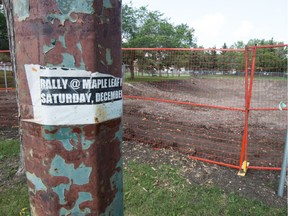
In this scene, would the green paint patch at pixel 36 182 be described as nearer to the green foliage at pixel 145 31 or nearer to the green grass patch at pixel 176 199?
the green grass patch at pixel 176 199

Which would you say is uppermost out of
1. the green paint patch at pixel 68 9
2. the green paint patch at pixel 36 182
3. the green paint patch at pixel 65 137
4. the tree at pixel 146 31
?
the tree at pixel 146 31

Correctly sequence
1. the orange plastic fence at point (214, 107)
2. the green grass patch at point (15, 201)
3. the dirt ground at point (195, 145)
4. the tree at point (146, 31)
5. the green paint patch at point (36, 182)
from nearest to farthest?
the green paint patch at point (36, 182), the green grass patch at point (15, 201), the dirt ground at point (195, 145), the orange plastic fence at point (214, 107), the tree at point (146, 31)

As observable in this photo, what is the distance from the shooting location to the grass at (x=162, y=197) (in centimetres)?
316

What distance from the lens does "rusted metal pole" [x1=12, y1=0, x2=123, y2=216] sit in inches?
A: 32.9

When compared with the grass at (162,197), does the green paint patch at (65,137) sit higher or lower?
higher

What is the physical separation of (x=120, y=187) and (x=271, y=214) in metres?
2.92

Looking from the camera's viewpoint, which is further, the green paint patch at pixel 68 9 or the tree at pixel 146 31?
the tree at pixel 146 31

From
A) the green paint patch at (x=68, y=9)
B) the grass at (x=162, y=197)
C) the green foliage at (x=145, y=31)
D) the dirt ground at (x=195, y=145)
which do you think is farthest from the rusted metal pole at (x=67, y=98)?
the green foliage at (x=145, y=31)

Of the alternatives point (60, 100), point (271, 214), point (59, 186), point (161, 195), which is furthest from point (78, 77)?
point (271, 214)

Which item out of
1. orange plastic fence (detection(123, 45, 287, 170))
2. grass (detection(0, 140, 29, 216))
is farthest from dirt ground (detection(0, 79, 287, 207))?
grass (detection(0, 140, 29, 216))

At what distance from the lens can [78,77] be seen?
85 centimetres

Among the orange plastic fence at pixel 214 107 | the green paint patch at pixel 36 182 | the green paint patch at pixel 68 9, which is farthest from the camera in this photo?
the orange plastic fence at pixel 214 107

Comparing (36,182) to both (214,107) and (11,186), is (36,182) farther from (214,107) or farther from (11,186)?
(214,107)

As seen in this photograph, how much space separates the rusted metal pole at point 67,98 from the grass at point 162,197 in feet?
7.91
